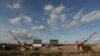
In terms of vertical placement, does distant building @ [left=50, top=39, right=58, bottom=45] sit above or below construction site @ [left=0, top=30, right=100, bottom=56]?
above

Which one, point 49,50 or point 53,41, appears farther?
point 53,41

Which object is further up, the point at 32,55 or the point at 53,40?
the point at 53,40

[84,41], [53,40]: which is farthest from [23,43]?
[84,41]

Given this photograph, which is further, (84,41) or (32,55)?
(84,41)

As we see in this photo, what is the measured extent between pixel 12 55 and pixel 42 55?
27.8 ft

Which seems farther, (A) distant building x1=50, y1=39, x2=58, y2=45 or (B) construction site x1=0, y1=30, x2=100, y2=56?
(A) distant building x1=50, y1=39, x2=58, y2=45

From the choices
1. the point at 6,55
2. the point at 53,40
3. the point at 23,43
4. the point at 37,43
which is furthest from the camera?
the point at 53,40

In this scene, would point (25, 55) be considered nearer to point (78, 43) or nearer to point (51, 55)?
point (51, 55)

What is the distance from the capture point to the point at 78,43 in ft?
468

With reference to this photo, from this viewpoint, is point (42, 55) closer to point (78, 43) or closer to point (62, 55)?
point (62, 55)

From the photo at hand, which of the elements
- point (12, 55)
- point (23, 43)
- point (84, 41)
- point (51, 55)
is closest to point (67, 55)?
point (51, 55)

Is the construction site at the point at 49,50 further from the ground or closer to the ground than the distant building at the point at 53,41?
closer to the ground

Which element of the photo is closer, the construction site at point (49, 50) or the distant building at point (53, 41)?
the construction site at point (49, 50)

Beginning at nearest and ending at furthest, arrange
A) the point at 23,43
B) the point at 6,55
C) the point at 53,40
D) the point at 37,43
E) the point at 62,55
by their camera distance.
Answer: the point at 6,55, the point at 62,55, the point at 23,43, the point at 37,43, the point at 53,40
